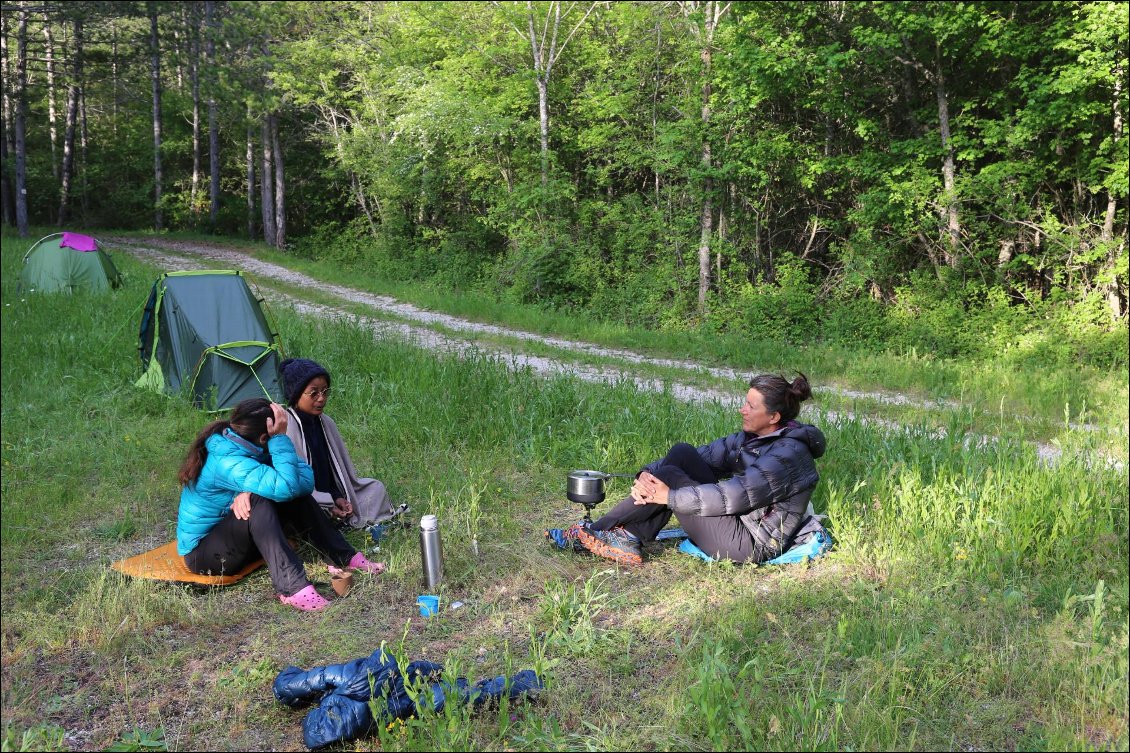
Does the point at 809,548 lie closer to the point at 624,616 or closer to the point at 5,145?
the point at 624,616

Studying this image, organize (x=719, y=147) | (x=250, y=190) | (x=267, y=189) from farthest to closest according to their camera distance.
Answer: (x=250, y=190) → (x=267, y=189) → (x=719, y=147)

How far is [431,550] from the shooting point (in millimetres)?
4188

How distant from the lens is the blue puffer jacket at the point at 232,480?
409cm

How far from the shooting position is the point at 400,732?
285cm

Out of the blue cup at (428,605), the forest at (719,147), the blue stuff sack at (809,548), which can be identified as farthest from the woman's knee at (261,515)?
the forest at (719,147)

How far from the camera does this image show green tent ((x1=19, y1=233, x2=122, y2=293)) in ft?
46.4

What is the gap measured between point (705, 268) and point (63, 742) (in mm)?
12534

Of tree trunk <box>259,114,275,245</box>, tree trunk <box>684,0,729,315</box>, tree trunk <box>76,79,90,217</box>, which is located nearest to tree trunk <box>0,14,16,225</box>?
tree trunk <box>76,79,90,217</box>

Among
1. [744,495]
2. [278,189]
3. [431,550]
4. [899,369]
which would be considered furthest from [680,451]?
[278,189]

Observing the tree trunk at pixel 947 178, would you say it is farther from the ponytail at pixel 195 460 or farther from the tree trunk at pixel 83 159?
the tree trunk at pixel 83 159

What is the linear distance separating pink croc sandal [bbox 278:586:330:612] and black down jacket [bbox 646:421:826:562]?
1.86 metres

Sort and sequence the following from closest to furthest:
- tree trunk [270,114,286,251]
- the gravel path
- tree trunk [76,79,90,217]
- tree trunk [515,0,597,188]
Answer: the gravel path < tree trunk [515,0,597,188] < tree trunk [270,114,286,251] < tree trunk [76,79,90,217]

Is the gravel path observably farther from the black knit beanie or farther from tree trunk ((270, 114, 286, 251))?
the black knit beanie

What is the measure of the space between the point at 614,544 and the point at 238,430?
213 cm
